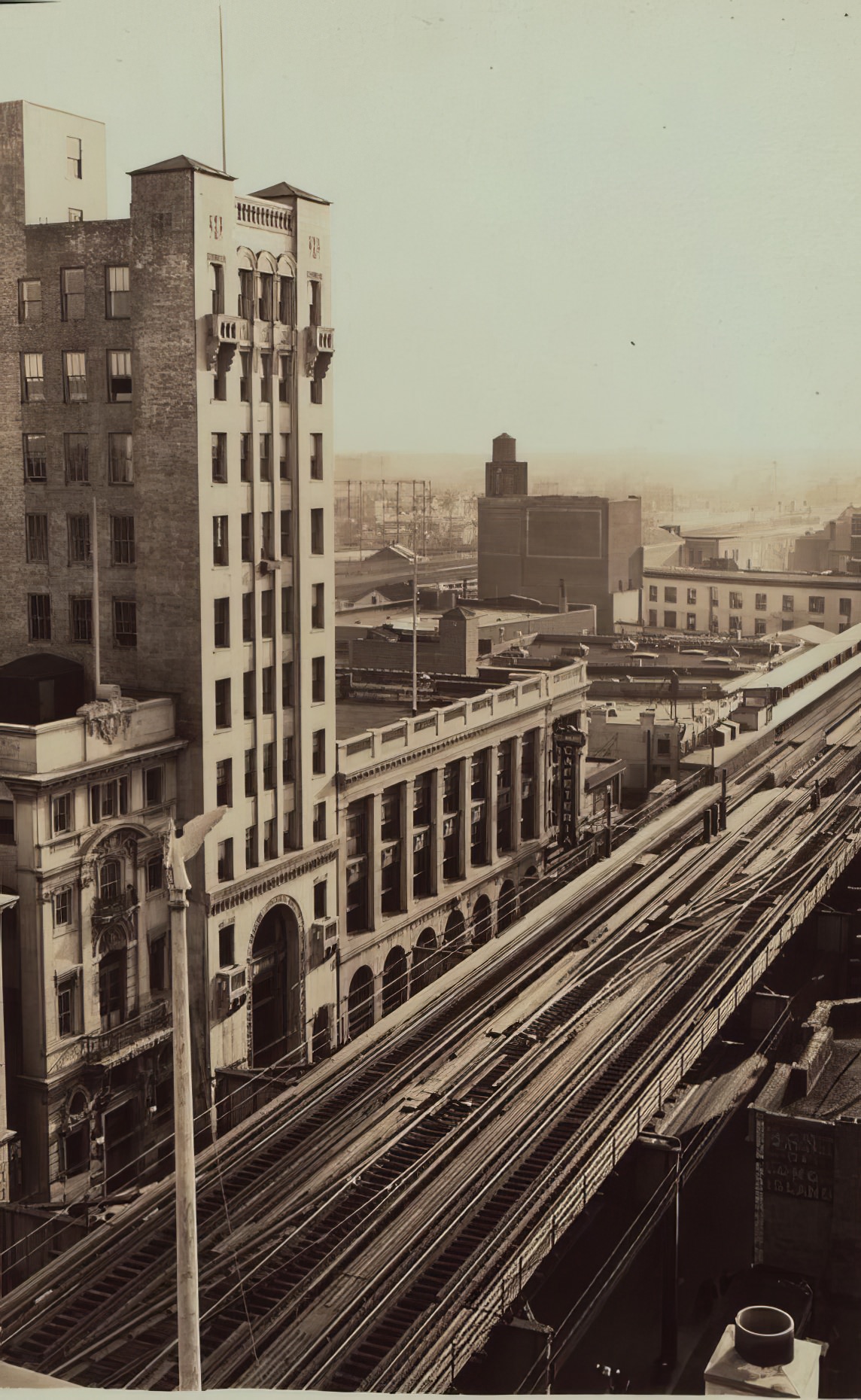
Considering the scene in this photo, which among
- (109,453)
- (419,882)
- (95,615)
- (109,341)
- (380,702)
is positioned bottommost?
(419,882)

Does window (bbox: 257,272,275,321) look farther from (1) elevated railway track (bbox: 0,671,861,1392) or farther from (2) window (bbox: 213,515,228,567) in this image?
(1) elevated railway track (bbox: 0,671,861,1392)

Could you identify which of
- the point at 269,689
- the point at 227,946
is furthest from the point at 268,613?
the point at 227,946

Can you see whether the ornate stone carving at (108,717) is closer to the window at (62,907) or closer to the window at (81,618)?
the window at (62,907)

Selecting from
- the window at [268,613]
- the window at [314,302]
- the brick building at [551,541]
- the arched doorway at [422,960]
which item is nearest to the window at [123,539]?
the window at [268,613]

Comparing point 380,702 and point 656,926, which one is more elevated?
point 380,702

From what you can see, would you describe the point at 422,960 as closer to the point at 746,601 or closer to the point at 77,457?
the point at 77,457

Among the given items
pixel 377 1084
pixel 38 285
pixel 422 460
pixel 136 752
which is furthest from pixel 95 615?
pixel 422 460

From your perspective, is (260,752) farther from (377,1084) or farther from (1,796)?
(377,1084)
